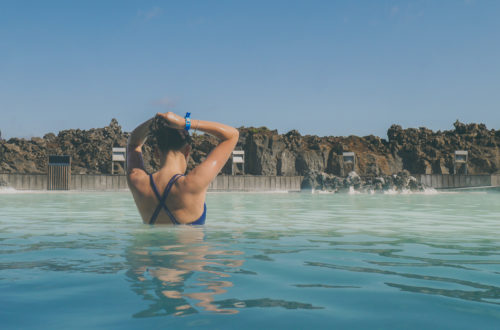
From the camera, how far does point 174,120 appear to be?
14.9ft

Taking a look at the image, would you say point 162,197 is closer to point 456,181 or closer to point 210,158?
point 210,158

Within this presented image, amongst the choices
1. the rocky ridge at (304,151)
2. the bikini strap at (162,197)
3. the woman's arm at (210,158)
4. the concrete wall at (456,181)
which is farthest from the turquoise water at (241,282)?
the rocky ridge at (304,151)

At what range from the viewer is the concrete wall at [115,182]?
2920 cm

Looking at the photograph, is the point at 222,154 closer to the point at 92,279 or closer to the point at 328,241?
the point at 328,241

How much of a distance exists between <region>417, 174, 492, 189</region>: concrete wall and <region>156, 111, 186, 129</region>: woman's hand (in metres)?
35.3

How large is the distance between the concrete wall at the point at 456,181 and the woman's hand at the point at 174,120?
35277mm

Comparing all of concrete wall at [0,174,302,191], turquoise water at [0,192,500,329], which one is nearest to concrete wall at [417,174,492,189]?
concrete wall at [0,174,302,191]

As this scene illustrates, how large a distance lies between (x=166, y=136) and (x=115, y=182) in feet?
91.1

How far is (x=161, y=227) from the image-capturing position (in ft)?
17.1

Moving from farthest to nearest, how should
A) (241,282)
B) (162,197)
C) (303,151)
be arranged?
(303,151) < (162,197) < (241,282)

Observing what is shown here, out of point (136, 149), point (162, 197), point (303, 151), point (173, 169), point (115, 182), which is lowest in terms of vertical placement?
point (162, 197)

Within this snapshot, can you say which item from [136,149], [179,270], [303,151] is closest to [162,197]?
[136,149]

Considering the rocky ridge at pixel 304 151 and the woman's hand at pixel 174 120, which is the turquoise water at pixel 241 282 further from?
the rocky ridge at pixel 304 151

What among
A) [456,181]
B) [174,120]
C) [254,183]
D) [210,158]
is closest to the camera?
[174,120]
